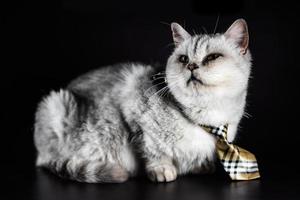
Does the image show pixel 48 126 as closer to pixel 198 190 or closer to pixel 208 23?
pixel 198 190

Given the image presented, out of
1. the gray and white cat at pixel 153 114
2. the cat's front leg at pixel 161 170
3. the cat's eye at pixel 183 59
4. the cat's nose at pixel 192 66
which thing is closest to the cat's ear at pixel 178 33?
the gray and white cat at pixel 153 114

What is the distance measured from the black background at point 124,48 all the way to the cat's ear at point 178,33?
32cm

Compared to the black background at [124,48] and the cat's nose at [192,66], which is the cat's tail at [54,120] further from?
the cat's nose at [192,66]

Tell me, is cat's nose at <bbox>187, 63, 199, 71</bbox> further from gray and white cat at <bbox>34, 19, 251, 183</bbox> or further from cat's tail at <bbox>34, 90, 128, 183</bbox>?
cat's tail at <bbox>34, 90, 128, 183</bbox>

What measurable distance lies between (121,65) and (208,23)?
659mm

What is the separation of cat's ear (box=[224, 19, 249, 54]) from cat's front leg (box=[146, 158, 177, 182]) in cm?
53

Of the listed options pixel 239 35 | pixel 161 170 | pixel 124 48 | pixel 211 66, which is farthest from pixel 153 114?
pixel 124 48

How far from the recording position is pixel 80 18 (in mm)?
3193

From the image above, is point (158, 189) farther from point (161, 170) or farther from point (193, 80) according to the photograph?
point (193, 80)

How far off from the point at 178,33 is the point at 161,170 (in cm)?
57

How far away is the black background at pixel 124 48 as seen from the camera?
2953mm

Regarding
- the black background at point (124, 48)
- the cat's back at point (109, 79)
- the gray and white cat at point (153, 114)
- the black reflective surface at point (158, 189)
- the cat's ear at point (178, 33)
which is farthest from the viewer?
the black background at point (124, 48)

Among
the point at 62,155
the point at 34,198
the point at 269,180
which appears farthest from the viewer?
the point at 62,155

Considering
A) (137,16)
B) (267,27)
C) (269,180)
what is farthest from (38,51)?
(269,180)
